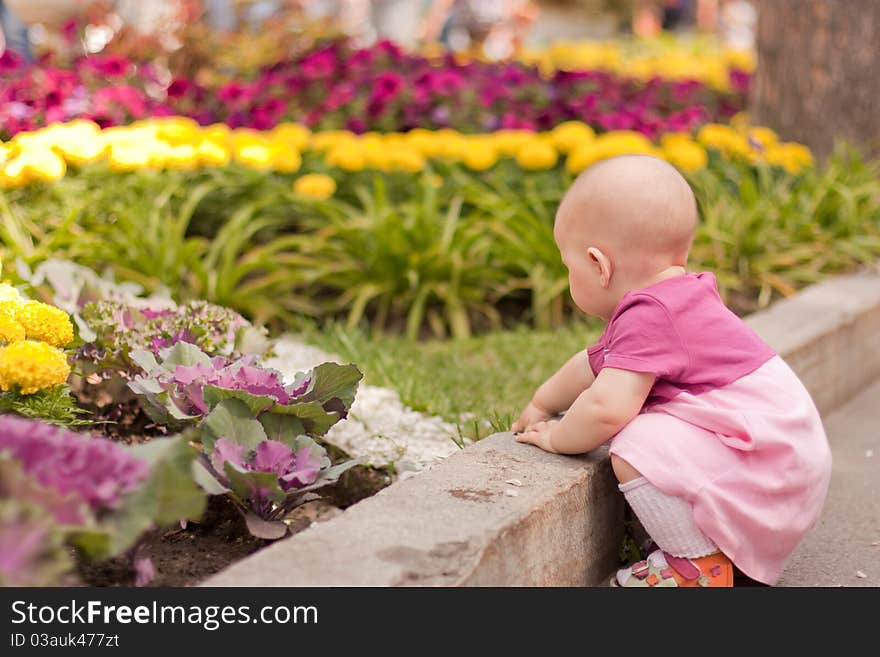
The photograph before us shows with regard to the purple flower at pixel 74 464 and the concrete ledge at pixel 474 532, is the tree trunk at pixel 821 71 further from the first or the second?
the purple flower at pixel 74 464

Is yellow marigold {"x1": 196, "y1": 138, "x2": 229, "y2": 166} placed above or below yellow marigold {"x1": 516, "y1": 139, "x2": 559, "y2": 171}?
above

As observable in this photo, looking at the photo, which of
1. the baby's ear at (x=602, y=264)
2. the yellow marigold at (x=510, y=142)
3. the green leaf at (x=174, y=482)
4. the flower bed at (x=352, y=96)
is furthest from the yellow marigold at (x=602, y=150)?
the green leaf at (x=174, y=482)

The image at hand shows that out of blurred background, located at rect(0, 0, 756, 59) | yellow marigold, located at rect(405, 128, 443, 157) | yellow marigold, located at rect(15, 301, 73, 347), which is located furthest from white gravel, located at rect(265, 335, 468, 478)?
blurred background, located at rect(0, 0, 756, 59)

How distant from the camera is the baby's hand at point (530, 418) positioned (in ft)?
8.08

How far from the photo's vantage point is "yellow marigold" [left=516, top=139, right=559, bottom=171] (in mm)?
4906

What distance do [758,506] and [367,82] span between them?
14.8 feet

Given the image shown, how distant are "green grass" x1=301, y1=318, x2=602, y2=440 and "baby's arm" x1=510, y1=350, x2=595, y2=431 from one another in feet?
0.49

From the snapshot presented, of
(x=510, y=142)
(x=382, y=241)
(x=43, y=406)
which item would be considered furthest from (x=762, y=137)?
(x=43, y=406)

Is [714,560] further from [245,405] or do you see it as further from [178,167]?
[178,167]

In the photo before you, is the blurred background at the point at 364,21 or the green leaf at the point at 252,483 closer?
the green leaf at the point at 252,483

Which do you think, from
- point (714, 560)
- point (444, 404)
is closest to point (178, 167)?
point (444, 404)

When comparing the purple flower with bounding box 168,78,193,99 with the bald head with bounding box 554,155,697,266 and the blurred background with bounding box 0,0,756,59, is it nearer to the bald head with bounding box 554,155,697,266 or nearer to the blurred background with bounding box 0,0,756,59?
the blurred background with bounding box 0,0,756,59

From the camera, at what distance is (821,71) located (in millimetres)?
5793

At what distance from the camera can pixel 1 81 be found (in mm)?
5125
